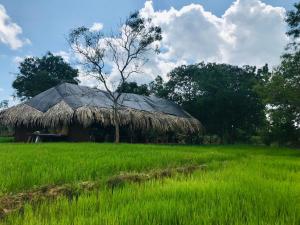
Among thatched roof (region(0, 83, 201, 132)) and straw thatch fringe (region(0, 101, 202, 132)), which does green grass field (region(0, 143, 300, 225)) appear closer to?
A: straw thatch fringe (region(0, 101, 202, 132))

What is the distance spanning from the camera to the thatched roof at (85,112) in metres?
22.5

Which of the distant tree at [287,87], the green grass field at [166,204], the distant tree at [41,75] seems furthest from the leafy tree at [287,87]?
the distant tree at [41,75]

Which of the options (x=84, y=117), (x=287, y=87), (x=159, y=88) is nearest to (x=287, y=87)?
(x=287, y=87)

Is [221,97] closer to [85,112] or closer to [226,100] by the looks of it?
[226,100]

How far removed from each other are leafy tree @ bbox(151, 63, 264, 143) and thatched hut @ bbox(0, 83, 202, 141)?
10.4 feet

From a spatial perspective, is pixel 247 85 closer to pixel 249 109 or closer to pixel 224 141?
pixel 249 109

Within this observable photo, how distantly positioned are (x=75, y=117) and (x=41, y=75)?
1667 centimetres

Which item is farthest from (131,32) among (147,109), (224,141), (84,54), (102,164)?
(102,164)

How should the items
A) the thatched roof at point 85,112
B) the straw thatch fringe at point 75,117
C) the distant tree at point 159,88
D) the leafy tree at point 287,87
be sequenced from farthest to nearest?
the distant tree at point 159,88 < the thatched roof at point 85,112 < the straw thatch fringe at point 75,117 < the leafy tree at point 287,87

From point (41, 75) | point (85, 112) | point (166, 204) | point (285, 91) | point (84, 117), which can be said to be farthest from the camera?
point (41, 75)

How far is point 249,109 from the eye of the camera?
101ft

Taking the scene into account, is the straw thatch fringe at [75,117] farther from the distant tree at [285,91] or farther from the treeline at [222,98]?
the distant tree at [285,91]

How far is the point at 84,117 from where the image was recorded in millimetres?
22312

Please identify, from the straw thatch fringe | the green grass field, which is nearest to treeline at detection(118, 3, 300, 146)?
the straw thatch fringe
